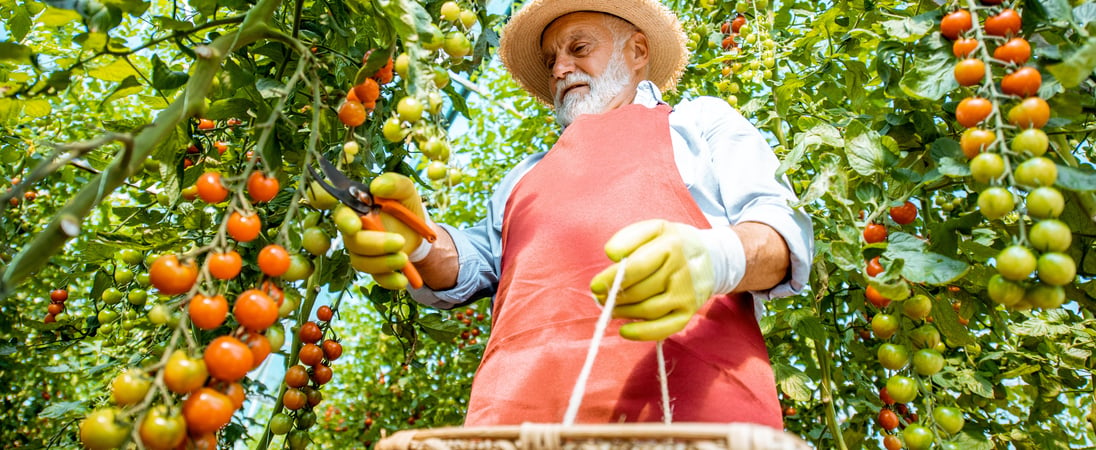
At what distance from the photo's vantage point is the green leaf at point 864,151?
1.22 metres

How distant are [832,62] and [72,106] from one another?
359 centimetres

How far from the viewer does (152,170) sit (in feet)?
5.49

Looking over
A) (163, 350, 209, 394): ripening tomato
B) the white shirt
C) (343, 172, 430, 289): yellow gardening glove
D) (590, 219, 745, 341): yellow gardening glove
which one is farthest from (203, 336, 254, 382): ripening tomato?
the white shirt

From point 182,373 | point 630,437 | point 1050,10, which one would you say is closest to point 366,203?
point 182,373

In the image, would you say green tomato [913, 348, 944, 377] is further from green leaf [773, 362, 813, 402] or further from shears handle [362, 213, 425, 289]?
shears handle [362, 213, 425, 289]

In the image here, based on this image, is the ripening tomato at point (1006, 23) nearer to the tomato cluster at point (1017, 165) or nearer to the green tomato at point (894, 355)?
the tomato cluster at point (1017, 165)

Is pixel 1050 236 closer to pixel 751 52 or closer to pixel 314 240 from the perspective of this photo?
pixel 314 240

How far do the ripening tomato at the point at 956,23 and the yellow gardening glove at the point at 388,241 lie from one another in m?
0.89

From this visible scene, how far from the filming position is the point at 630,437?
26.9 inches

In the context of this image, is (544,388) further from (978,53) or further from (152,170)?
(152,170)

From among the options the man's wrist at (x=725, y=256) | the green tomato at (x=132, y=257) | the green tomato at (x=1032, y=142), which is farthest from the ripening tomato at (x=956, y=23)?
the green tomato at (x=132, y=257)

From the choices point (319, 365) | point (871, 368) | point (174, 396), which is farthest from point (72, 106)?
point (871, 368)

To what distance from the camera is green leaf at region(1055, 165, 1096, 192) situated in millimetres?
932

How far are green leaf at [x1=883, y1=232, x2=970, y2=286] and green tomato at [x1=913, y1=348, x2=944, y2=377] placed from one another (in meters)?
0.20
